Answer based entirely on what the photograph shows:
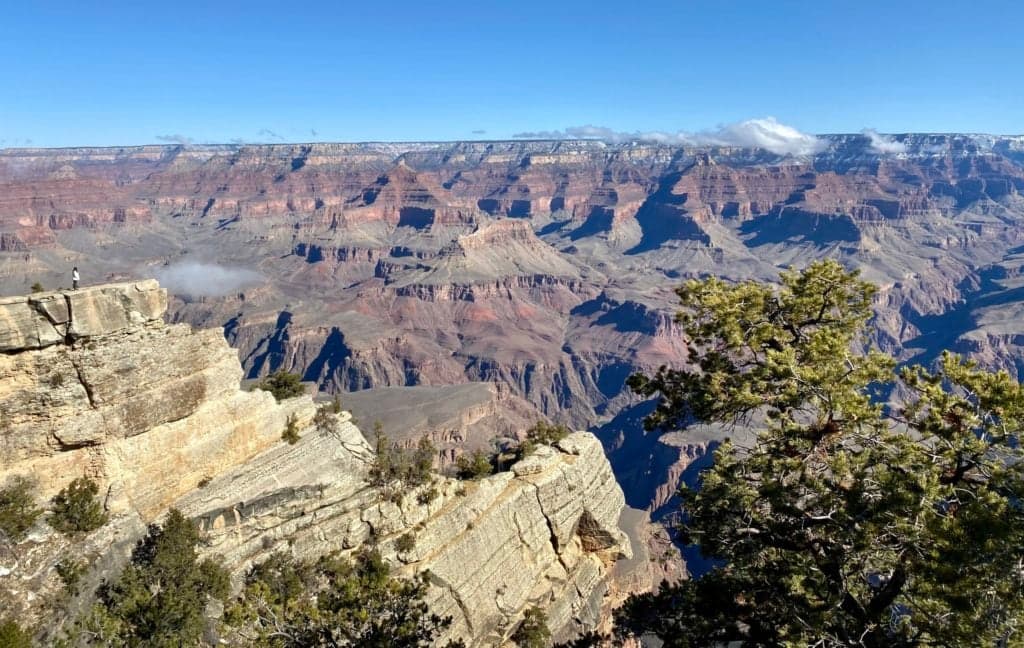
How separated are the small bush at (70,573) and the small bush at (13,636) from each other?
2.10m

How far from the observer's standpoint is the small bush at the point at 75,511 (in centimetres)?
1964

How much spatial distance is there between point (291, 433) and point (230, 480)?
13.4ft

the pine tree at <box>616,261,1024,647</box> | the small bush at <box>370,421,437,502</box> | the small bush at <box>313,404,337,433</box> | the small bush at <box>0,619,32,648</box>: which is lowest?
the small bush at <box>370,421,437,502</box>

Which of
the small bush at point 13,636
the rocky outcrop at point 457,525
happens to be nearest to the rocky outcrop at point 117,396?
the rocky outcrop at point 457,525

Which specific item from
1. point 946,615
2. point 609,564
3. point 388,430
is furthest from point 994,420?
point 388,430

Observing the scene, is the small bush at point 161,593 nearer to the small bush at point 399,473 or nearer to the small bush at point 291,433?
the small bush at point 291,433

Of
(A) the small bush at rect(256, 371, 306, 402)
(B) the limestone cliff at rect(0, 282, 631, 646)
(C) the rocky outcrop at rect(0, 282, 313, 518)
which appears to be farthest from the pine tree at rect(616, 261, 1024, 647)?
(A) the small bush at rect(256, 371, 306, 402)

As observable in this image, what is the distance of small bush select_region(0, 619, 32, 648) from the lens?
1470 cm

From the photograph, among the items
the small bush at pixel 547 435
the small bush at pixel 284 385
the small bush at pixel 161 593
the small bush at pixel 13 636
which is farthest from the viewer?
the small bush at pixel 547 435

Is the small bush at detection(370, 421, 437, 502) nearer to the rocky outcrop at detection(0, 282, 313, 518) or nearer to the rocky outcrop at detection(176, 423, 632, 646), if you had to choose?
the rocky outcrop at detection(176, 423, 632, 646)

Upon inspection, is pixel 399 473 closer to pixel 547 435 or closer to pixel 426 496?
pixel 426 496

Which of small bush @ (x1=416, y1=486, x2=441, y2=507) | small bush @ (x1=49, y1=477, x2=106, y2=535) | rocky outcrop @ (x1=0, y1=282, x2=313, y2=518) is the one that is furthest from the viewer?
small bush @ (x1=416, y1=486, x2=441, y2=507)

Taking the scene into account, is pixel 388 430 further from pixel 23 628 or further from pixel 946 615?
pixel 946 615

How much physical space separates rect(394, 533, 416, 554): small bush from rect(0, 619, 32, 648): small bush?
41.9ft
